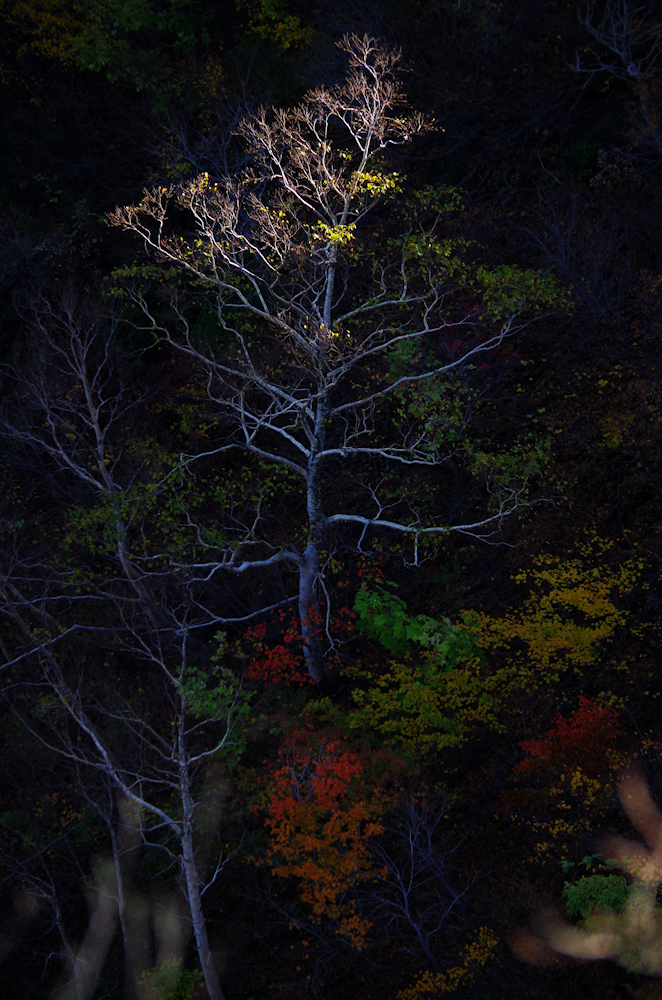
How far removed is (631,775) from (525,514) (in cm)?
742

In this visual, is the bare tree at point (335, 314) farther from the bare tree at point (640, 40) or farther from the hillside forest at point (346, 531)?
the bare tree at point (640, 40)

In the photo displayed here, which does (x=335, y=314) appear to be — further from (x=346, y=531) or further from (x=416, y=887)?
(x=416, y=887)

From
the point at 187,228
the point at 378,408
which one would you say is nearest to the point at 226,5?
the point at 187,228

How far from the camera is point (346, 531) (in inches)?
772

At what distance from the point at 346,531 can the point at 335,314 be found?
8161 millimetres

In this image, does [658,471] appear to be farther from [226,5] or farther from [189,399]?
[226,5]

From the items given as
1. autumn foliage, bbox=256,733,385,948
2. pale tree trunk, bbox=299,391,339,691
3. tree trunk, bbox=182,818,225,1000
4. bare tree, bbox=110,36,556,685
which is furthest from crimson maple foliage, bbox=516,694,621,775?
tree trunk, bbox=182,818,225,1000

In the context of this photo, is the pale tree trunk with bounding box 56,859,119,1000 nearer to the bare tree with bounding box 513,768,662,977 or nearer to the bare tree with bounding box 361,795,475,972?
the bare tree with bounding box 361,795,475,972

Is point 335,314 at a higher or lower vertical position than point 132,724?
higher

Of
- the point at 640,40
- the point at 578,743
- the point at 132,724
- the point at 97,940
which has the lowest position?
the point at 97,940

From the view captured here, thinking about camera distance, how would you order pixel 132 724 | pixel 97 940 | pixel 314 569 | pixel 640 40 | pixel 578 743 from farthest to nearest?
pixel 132 724 → pixel 640 40 → pixel 314 569 → pixel 97 940 → pixel 578 743

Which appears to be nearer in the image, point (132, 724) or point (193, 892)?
point (193, 892)

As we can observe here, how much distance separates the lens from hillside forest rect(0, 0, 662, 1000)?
36.1 ft

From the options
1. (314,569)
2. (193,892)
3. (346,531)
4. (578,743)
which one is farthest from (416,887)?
(346,531)
